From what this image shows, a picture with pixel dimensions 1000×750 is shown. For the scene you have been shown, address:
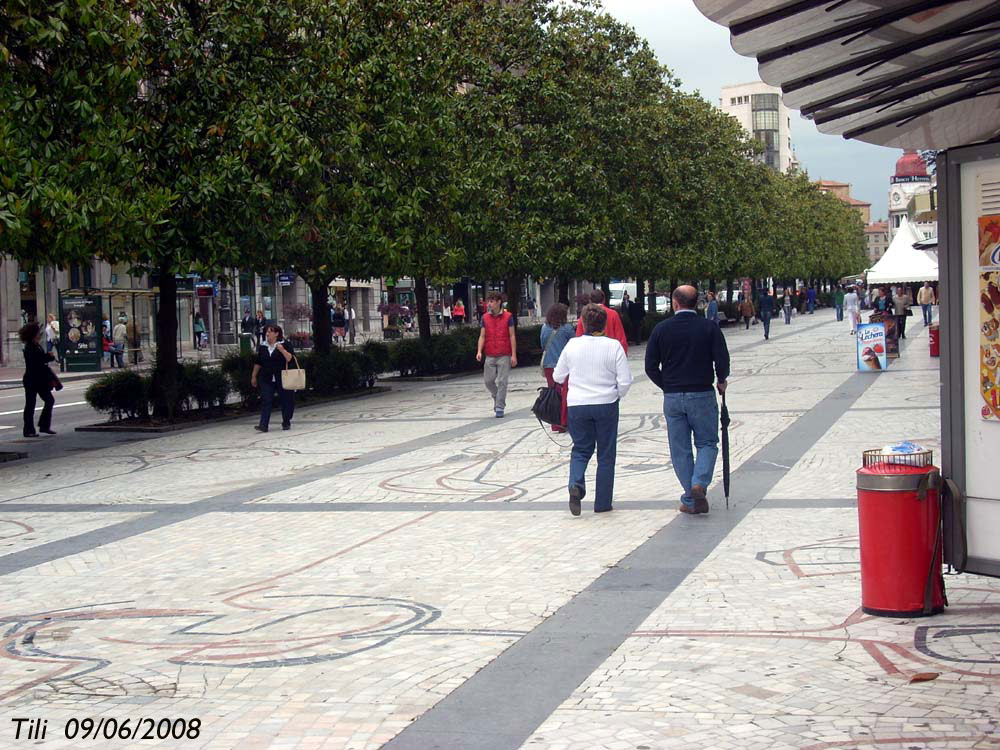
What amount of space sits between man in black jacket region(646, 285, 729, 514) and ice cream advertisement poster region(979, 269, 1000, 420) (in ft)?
11.7

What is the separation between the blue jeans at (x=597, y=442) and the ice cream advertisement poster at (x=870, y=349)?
15815 mm

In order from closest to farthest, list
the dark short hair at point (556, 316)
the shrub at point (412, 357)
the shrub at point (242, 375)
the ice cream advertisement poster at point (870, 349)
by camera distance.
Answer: the dark short hair at point (556, 316) → the shrub at point (242, 375) → the ice cream advertisement poster at point (870, 349) → the shrub at point (412, 357)

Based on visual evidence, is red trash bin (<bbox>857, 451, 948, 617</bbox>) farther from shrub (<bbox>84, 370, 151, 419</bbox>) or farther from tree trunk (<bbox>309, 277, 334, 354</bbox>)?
tree trunk (<bbox>309, 277, 334, 354</bbox>)

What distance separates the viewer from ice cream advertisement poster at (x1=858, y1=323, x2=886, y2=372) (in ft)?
80.4

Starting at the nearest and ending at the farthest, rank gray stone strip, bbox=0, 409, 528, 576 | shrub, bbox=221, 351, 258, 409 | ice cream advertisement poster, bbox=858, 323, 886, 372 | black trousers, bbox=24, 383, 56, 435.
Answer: gray stone strip, bbox=0, 409, 528, 576
black trousers, bbox=24, 383, 56, 435
shrub, bbox=221, 351, 258, 409
ice cream advertisement poster, bbox=858, 323, 886, 372

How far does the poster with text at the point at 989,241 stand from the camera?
5949mm

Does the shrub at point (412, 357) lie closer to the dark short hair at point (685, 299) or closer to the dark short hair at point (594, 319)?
the dark short hair at point (594, 319)

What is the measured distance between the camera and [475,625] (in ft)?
21.6

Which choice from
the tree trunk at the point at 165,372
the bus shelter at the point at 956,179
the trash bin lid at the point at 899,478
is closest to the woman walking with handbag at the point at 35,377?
the tree trunk at the point at 165,372

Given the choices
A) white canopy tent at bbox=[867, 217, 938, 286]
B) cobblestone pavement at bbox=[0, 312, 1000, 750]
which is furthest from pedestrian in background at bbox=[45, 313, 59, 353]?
cobblestone pavement at bbox=[0, 312, 1000, 750]

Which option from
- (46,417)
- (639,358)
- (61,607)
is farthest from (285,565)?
(639,358)

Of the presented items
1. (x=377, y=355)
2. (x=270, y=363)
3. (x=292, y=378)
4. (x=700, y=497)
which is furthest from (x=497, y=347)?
(x=377, y=355)

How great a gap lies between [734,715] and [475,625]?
76.3 inches

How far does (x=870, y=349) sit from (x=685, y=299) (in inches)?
626
